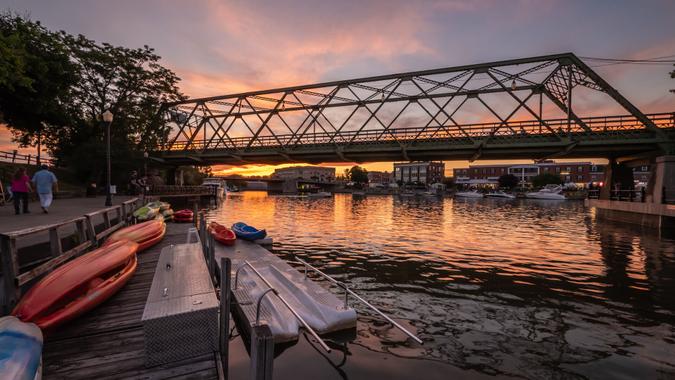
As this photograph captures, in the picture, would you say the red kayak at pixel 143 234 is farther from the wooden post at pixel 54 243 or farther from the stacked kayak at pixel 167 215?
the stacked kayak at pixel 167 215

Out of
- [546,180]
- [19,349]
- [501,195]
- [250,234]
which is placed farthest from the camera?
[546,180]

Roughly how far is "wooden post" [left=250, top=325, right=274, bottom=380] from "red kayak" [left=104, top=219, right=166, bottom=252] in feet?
30.5

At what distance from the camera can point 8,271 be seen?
5.90 m

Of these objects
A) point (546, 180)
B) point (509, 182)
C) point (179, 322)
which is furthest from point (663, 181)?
point (546, 180)

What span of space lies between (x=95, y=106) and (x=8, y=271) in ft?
152

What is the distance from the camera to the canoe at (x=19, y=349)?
367cm

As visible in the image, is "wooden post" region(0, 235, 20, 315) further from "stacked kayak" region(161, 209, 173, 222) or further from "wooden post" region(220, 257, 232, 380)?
"stacked kayak" region(161, 209, 173, 222)

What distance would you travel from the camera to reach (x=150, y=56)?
150ft

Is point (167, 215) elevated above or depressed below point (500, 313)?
above

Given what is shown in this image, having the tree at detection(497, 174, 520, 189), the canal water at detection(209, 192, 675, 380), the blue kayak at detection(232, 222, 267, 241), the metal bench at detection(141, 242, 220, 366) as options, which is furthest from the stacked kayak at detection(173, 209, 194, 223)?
the tree at detection(497, 174, 520, 189)

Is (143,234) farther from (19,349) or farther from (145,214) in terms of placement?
(19,349)

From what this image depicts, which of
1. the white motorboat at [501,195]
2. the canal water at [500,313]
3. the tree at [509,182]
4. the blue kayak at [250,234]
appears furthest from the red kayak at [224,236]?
the tree at [509,182]

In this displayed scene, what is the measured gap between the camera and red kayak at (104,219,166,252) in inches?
438

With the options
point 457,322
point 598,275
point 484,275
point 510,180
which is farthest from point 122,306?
point 510,180
